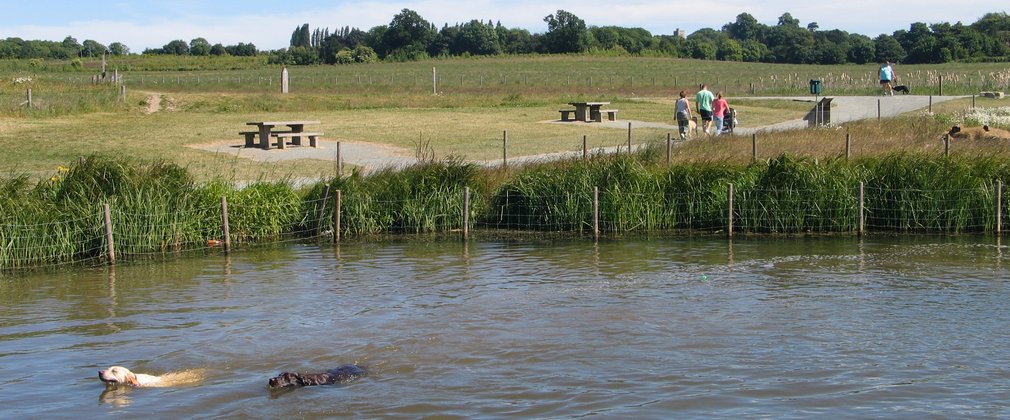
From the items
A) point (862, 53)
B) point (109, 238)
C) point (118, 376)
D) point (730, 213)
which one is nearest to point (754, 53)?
point (862, 53)

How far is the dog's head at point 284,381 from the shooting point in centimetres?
1190

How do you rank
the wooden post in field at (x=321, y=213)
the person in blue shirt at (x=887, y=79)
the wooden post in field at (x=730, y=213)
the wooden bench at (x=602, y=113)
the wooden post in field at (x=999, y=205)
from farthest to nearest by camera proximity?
1. the person in blue shirt at (x=887, y=79)
2. the wooden bench at (x=602, y=113)
3. the wooden post in field at (x=321, y=213)
4. the wooden post in field at (x=730, y=213)
5. the wooden post in field at (x=999, y=205)

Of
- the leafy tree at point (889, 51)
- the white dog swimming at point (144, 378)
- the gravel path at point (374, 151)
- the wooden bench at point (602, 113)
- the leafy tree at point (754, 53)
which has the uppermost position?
the leafy tree at point (754, 53)

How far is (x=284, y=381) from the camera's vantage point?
1191 centimetres

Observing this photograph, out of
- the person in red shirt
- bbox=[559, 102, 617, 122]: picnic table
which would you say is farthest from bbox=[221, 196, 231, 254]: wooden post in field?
bbox=[559, 102, 617, 122]: picnic table

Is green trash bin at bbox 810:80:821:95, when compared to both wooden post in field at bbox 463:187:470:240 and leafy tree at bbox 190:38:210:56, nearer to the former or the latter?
wooden post in field at bbox 463:187:470:240

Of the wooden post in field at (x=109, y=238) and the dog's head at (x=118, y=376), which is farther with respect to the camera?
the wooden post in field at (x=109, y=238)

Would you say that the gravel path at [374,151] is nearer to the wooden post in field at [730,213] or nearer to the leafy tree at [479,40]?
the wooden post in field at [730,213]

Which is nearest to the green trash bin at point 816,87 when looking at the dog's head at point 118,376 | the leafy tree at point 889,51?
the dog's head at point 118,376

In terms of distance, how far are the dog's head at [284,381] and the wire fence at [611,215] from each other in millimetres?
9301

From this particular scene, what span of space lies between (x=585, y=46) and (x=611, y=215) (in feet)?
377

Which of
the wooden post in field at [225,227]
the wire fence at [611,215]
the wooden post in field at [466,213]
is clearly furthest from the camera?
the wooden post in field at [466,213]

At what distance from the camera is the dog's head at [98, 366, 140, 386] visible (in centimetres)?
1195

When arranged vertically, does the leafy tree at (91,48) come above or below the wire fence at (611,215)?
above
